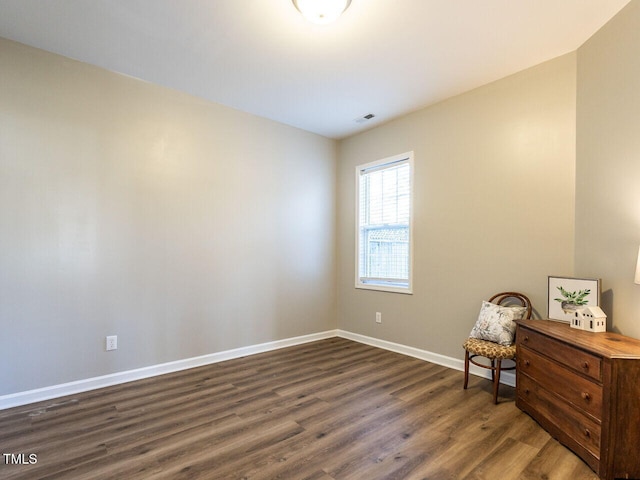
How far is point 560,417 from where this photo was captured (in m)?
2.05

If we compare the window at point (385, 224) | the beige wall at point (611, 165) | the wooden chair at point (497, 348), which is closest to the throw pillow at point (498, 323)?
the wooden chair at point (497, 348)

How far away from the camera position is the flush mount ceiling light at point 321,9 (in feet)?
6.62

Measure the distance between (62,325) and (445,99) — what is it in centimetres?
408

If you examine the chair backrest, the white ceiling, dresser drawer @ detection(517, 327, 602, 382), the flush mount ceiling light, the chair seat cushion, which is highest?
the white ceiling

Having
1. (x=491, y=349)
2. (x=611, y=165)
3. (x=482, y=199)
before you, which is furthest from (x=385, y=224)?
(x=611, y=165)

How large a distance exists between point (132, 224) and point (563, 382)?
138 inches

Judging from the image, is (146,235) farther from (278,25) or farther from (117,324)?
(278,25)

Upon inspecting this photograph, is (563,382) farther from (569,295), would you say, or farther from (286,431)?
(286,431)

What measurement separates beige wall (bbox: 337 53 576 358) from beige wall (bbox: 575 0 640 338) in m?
0.13

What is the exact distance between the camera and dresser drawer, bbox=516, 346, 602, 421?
1808 millimetres

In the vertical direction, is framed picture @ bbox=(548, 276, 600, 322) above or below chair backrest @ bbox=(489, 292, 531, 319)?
above

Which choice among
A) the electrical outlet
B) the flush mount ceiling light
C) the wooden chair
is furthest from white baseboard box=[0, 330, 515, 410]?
the flush mount ceiling light

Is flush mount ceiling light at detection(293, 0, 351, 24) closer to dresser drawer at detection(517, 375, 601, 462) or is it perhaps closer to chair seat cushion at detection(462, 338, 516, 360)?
chair seat cushion at detection(462, 338, 516, 360)

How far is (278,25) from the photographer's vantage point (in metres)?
2.33
